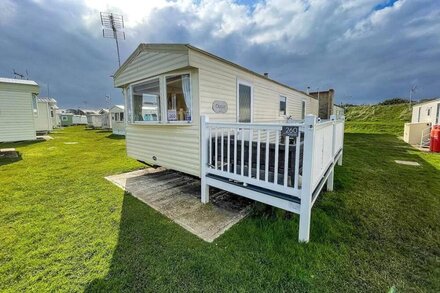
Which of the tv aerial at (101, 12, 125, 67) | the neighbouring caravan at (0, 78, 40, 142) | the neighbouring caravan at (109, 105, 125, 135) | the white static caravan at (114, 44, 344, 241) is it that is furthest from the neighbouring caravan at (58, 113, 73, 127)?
the white static caravan at (114, 44, 344, 241)

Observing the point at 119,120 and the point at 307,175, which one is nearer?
the point at 307,175

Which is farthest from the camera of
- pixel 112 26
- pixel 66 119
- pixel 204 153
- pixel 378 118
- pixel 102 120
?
pixel 66 119

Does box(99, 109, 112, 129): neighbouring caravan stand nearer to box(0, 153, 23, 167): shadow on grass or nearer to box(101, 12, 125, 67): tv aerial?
box(101, 12, 125, 67): tv aerial

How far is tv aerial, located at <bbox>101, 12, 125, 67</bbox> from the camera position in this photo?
43.1ft

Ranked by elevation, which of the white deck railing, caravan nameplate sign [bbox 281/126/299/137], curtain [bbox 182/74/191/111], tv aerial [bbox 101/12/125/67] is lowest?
the white deck railing

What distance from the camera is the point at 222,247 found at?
7.98ft

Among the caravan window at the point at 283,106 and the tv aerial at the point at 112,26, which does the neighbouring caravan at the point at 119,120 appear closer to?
the tv aerial at the point at 112,26

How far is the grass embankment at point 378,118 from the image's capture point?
21216 mm

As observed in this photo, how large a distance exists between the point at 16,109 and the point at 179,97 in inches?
593

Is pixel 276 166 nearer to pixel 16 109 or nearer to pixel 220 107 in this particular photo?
pixel 220 107

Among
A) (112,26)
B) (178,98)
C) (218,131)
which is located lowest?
(218,131)

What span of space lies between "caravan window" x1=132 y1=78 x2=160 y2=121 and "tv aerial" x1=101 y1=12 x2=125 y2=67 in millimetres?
11344

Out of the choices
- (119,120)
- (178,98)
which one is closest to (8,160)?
(178,98)

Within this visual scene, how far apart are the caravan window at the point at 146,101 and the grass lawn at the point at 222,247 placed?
6.82 feet
